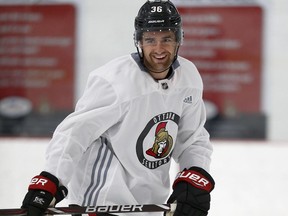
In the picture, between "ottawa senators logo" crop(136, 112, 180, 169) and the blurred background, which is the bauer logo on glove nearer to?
"ottawa senators logo" crop(136, 112, 180, 169)

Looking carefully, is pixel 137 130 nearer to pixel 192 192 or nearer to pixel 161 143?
pixel 161 143

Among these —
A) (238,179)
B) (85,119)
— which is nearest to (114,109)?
(85,119)

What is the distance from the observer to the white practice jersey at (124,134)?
2.19 m

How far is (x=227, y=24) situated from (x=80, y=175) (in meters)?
3.89

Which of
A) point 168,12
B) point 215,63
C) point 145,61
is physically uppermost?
point 168,12

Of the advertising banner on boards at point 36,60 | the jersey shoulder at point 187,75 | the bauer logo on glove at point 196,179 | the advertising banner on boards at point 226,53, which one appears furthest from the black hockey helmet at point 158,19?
the advertising banner on boards at point 36,60

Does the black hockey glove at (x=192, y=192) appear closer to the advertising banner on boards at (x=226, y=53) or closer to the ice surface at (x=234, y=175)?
the ice surface at (x=234, y=175)

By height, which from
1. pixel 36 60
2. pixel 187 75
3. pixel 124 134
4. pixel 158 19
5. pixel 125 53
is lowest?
pixel 36 60

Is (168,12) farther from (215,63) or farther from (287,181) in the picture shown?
(215,63)

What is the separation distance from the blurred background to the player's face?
9.65 feet

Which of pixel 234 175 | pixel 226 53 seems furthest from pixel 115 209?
pixel 226 53

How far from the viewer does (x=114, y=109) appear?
2197 mm

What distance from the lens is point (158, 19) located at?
2.29 metres

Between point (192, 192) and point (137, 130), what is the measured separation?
251 millimetres
